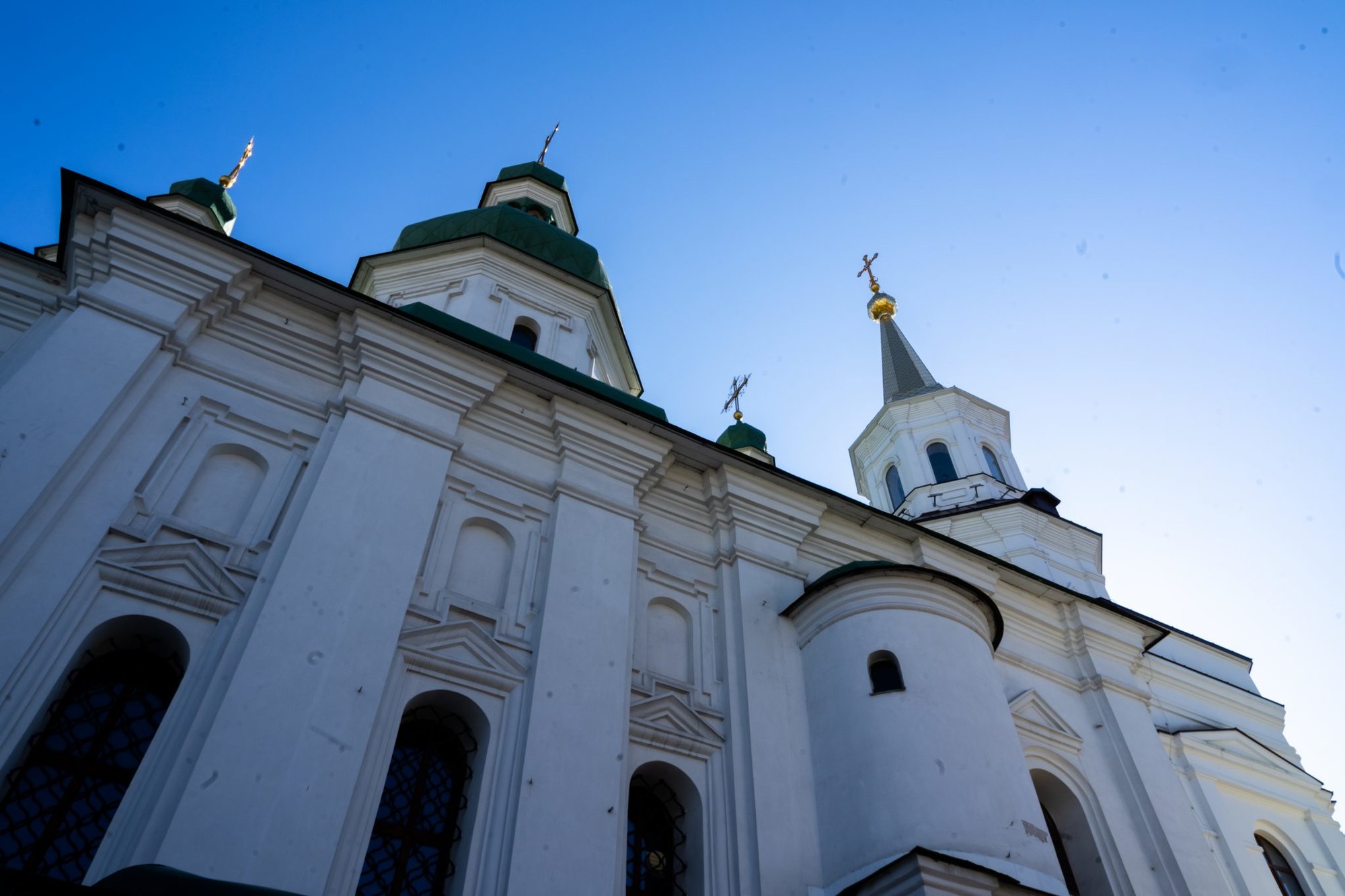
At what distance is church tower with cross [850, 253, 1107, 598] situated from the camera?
773 inches

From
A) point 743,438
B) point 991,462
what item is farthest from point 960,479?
point 743,438

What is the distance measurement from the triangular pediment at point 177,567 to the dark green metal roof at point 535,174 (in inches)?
572

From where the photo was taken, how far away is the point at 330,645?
25.6 ft

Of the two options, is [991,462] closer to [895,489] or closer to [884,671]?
[895,489]

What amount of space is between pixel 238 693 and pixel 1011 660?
9109 mm

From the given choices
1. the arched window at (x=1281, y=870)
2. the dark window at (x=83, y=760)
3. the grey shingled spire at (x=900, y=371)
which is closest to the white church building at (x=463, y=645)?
the dark window at (x=83, y=760)

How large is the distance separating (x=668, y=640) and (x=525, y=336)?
655 cm

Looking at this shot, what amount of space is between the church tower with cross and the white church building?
591 cm

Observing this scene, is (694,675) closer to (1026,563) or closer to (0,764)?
(0,764)

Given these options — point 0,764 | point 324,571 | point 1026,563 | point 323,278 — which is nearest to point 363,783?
point 324,571

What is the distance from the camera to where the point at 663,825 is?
911cm

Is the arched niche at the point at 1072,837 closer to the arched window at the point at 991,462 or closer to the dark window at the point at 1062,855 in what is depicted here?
the dark window at the point at 1062,855

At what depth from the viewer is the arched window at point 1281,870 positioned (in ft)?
45.2

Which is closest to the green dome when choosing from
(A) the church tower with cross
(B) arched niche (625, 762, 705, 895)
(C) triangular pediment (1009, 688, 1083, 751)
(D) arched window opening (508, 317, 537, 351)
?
(A) the church tower with cross
